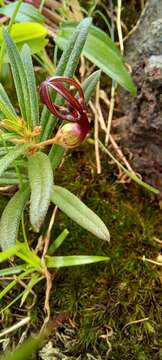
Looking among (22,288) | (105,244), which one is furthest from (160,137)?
(22,288)

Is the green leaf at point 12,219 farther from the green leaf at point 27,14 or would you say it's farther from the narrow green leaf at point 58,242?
the green leaf at point 27,14

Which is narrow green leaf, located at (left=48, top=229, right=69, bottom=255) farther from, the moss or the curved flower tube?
the curved flower tube

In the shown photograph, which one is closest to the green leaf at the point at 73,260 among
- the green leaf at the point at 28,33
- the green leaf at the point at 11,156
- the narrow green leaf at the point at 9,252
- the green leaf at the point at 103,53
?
the narrow green leaf at the point at 9,252

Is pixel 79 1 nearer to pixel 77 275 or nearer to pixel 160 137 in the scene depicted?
pixel 160 137

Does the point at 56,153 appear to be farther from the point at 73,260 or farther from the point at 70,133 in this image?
the point at 73,260

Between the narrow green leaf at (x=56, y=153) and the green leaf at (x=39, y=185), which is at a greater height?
the green leaf at (x=39, y=185)

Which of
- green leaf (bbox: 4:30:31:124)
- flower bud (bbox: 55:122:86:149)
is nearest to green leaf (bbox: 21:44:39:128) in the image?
green leaf (bbox: 4:30:31:124)

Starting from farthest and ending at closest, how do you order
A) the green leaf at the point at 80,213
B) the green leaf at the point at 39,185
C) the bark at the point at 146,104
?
the bark at the point at 146,104 → the green leaf at the point at 80,213 → the green leaf at the point at 39,185
